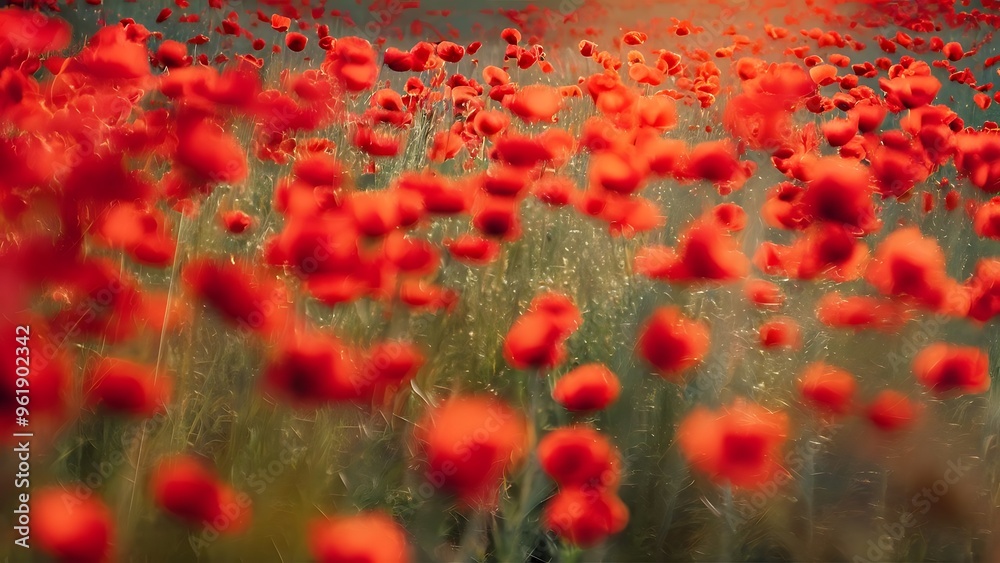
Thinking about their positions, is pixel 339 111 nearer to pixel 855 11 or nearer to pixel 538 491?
pixel 538 491

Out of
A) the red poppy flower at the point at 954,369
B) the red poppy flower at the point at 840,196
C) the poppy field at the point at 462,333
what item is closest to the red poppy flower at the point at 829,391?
the poppy field at the point at 462,333

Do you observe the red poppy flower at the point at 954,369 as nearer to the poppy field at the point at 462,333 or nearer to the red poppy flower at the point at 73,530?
the poppy field at the point at 462,333

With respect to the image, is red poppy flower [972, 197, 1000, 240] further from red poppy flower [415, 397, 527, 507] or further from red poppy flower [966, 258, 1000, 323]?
red poppy flower [415, 397, 527, 507]

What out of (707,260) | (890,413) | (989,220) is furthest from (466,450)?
(989,220)

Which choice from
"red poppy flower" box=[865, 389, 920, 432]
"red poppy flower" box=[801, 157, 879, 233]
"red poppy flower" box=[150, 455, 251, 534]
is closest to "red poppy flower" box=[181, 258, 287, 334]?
"red poppy flower" box=[150, 455, 251, 534]

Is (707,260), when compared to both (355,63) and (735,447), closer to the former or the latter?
(735,447)

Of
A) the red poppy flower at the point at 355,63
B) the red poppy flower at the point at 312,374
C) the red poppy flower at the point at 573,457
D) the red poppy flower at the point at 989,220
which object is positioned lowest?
the red poppy flower at the point at 573,457
